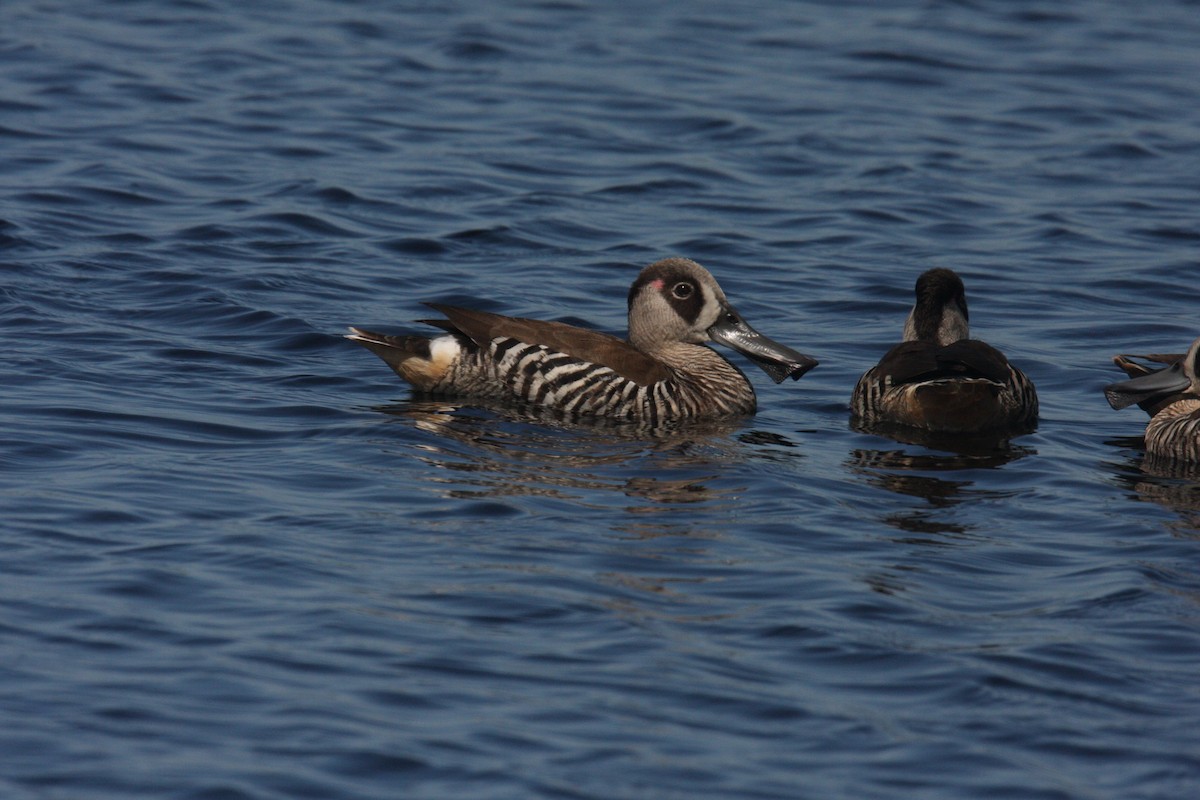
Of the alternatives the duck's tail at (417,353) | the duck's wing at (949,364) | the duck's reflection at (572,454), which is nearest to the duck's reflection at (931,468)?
the duck's wing at (949,364)

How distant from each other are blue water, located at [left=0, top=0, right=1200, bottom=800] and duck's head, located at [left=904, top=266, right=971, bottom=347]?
2.52ft

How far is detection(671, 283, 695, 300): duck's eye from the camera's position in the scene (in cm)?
1141

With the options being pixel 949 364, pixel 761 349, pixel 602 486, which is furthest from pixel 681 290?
pixel 602 486

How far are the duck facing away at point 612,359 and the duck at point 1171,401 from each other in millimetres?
1929

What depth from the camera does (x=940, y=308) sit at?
37.7ft

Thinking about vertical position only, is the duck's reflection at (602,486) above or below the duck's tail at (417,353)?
below

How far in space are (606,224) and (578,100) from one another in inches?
166

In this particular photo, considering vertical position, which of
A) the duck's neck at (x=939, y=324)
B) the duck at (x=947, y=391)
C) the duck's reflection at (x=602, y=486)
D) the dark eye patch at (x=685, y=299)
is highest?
the dark eye patch at (x=685, y=299)

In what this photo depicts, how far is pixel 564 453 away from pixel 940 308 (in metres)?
3.03

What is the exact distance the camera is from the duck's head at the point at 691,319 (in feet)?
37.3

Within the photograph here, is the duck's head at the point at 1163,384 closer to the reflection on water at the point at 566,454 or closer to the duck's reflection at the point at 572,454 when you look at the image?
the duck's reflection at the point at 572,454

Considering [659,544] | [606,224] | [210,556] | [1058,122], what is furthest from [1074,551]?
[1058,122]

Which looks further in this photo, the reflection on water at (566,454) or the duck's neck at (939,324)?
the duck's neck at (939,324)

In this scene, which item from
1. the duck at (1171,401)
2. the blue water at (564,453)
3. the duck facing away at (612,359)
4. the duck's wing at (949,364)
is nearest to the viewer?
the blue water at (564,453)
